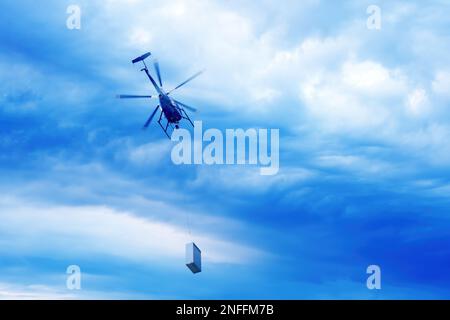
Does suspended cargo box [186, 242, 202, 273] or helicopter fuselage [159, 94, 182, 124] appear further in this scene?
helicopter fuselage [159, 94, 182, 124]

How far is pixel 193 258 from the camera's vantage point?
45.3 m

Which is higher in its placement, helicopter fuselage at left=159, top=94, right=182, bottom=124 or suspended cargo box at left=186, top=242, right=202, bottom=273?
helicopter fuselage at left=159, top=94, right=182, bottom=124

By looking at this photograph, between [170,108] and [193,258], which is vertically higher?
[170,108]

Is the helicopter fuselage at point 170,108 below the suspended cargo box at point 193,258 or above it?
above

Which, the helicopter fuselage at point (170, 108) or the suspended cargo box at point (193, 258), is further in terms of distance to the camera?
the helicopter fuselage at point (170, 108)

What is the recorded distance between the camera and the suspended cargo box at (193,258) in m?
45.4

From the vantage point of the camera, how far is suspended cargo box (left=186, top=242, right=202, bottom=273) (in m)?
45.4

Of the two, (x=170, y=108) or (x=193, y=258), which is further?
(x=170, y=108)
